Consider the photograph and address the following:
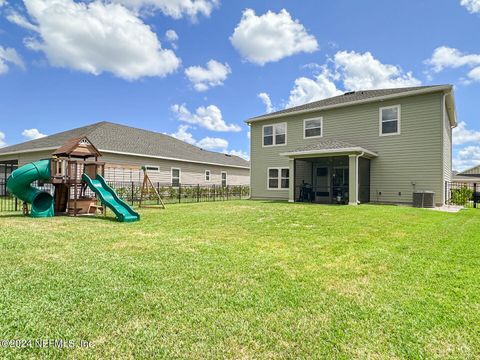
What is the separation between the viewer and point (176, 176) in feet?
69.5

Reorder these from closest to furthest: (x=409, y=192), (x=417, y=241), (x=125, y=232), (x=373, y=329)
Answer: (x=373, y=329), (x=417, y=241), (x=125, y=232), (x=409, y=192)

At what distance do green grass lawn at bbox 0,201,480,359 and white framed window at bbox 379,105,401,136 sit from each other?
935cm

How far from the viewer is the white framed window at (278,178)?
17.2 metres

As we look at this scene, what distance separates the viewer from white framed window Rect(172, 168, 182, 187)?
824 inches

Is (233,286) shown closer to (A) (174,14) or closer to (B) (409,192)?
(B) (409,192)

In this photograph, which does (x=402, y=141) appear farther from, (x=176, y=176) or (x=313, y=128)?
(x=176, y=176)

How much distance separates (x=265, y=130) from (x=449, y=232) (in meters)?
13.1

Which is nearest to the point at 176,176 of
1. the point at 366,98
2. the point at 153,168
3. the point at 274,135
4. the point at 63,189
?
the point at 153,168

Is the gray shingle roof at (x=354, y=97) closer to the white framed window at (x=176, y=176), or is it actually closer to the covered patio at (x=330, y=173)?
the covered patio at (x=330, y=173)

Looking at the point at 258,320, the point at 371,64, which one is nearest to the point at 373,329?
the point at 258,320

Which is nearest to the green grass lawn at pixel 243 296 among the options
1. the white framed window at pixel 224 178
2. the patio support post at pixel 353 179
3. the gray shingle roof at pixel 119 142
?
the patio support post at pixel 353 179

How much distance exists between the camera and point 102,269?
11.7 feet

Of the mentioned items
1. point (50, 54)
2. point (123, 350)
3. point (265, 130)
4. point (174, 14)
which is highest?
point (174, 14)

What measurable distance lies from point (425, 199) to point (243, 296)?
39.7 ft
